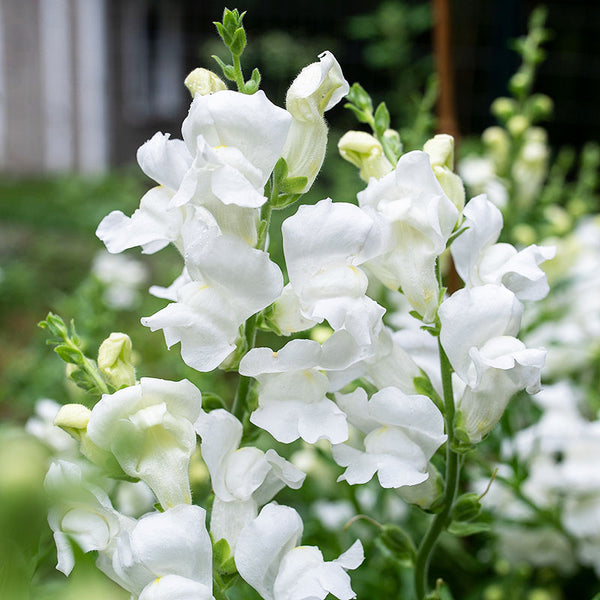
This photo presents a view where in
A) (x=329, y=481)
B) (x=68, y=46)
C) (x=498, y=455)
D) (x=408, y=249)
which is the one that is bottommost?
(x=68, y=46)

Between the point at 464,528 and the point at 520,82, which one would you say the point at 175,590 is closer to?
the point at 464,528

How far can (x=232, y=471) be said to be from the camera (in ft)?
1.37

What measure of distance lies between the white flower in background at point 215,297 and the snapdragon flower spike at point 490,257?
125 millimetres

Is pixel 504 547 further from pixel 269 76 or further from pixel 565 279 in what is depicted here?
pixel 269 76

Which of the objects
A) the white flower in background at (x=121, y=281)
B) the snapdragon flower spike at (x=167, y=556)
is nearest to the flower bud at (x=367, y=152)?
the snapdragon flower spike at (x=167, y=556)

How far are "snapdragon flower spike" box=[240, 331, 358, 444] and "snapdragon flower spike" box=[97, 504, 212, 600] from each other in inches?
2.5

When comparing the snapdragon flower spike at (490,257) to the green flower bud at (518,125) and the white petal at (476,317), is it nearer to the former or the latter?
the white petal at (476,317)

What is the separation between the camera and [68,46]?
5.34m

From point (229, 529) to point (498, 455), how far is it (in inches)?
19.6

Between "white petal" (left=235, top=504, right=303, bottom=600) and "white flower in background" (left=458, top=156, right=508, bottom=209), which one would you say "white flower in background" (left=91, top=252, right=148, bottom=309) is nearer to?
"white flower in background" (left=458, top=156, right=508, bottom=209)

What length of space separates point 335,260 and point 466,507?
18 cm

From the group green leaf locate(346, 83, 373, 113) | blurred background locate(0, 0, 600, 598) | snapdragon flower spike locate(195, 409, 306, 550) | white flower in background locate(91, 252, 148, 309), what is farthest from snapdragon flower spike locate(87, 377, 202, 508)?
white flower in background locate(91, 252, 148, 309)

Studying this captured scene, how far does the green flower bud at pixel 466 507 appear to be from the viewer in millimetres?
472

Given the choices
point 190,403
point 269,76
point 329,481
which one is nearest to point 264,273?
point 190,403
